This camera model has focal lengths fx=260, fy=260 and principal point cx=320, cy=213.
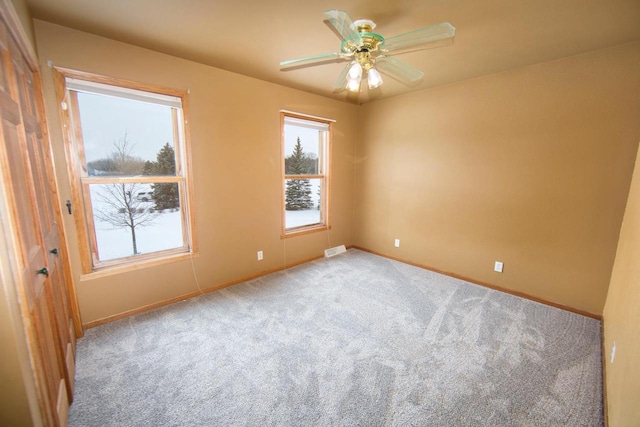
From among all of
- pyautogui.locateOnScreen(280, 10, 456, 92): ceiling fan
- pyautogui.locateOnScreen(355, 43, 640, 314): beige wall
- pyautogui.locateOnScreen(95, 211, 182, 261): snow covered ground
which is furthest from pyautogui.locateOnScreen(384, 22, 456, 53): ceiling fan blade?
pyautogui.locateOnScreen(95, 211, 182, 261): snow covered ground

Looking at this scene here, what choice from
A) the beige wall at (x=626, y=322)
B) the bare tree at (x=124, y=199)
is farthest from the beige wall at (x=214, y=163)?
the beige wall at (x=626, y=322)

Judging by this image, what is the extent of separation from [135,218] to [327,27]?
242 cm

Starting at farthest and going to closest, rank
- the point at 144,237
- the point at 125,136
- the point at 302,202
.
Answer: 1. the point at 302,202
2. the point at 144,237
3. the point at 125,136

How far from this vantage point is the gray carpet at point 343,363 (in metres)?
1.53

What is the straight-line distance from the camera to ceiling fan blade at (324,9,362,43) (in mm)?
1334

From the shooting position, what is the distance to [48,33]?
76.2 inches

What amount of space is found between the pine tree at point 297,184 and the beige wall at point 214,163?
1.03 feet

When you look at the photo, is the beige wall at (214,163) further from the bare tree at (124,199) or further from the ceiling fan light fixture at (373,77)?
the ceiling fan light fixture at (373,77)

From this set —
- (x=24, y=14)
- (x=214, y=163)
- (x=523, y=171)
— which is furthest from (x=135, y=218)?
(x=523, y=171)

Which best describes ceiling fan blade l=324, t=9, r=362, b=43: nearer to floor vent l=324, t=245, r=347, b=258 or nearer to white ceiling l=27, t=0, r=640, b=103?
white ceiling l=27, t=0, r=640, b=103

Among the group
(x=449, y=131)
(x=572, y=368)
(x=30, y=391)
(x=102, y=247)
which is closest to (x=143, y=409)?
(x=30, y=391)

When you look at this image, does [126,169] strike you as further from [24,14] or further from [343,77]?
[343,77]

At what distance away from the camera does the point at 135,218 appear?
8.35 ft

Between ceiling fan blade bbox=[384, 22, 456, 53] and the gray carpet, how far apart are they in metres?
2.11
